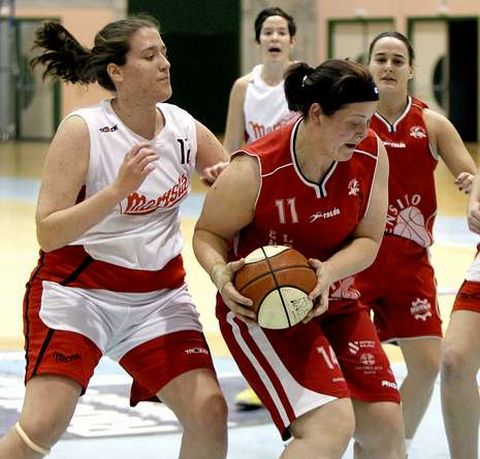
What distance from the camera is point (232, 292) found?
385 centimetres

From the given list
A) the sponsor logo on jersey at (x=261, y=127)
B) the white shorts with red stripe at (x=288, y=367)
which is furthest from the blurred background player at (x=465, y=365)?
the sponsor logo on jersey at (x=261, y=127)

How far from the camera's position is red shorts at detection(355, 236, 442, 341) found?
5.22 metres

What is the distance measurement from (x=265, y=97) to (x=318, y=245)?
3.46m

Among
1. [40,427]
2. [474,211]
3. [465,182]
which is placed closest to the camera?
[40,427]

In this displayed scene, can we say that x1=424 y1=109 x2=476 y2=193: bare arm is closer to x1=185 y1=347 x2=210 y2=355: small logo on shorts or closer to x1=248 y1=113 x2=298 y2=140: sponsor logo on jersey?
x1=185 y1=347 x2=210 y2=355: small logo on shorts

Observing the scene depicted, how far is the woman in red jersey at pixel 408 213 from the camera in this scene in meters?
5.18

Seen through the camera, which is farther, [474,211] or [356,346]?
[474,211]

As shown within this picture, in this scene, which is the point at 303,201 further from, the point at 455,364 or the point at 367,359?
the point at 455,364

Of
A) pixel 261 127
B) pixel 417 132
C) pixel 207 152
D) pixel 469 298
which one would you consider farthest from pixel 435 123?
pixel 261 127

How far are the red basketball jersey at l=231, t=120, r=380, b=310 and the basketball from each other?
19 centimetres

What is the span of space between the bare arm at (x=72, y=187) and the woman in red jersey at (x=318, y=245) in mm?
274

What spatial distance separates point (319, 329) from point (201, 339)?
45cm

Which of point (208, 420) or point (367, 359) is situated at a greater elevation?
point (367, 359)

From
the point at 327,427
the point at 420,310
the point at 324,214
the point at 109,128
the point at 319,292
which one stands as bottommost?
the point at 327,427
